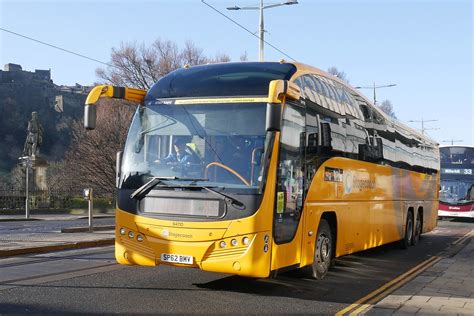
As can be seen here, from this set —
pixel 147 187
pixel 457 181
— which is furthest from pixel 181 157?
pixel 457 181

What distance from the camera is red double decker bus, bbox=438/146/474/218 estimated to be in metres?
28.5

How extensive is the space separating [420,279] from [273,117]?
453 centimetres

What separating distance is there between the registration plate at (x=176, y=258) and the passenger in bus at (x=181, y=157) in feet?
3.75

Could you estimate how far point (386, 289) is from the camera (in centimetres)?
878

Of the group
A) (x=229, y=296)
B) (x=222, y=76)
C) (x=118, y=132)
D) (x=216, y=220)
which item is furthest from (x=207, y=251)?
(x=118, y=132)

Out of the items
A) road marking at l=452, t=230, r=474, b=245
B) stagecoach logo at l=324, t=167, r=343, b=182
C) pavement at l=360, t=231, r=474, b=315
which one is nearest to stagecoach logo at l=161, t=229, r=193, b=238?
→ pavement at l=360, t=231, r=474, b=315

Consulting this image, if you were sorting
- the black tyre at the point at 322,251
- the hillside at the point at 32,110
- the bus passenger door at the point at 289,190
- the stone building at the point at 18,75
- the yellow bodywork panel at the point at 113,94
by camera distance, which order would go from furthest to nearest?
1. the stone building at the point at 18,75
2. the hillside at the point at 32,110
3. the black tyre at the point at 322,251
4. the yellow bodywork panel at the point at 113,94
5. the bus passenger door at the point at 289,190

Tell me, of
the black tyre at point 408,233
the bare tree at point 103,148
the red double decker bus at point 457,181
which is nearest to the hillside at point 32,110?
the bare tree at point 103,148

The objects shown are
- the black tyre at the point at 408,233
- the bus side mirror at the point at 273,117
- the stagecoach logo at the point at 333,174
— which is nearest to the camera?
the bus side mirror at the point at 273,117

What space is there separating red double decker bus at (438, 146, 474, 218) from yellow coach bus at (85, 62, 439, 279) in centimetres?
2138

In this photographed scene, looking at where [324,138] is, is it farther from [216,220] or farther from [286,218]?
[216,220]

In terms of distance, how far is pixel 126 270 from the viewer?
383 inches

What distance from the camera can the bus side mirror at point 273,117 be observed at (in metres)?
6.92

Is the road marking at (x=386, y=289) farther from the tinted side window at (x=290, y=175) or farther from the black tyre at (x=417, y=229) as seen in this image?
the black tyre at (x=417, y=229)
